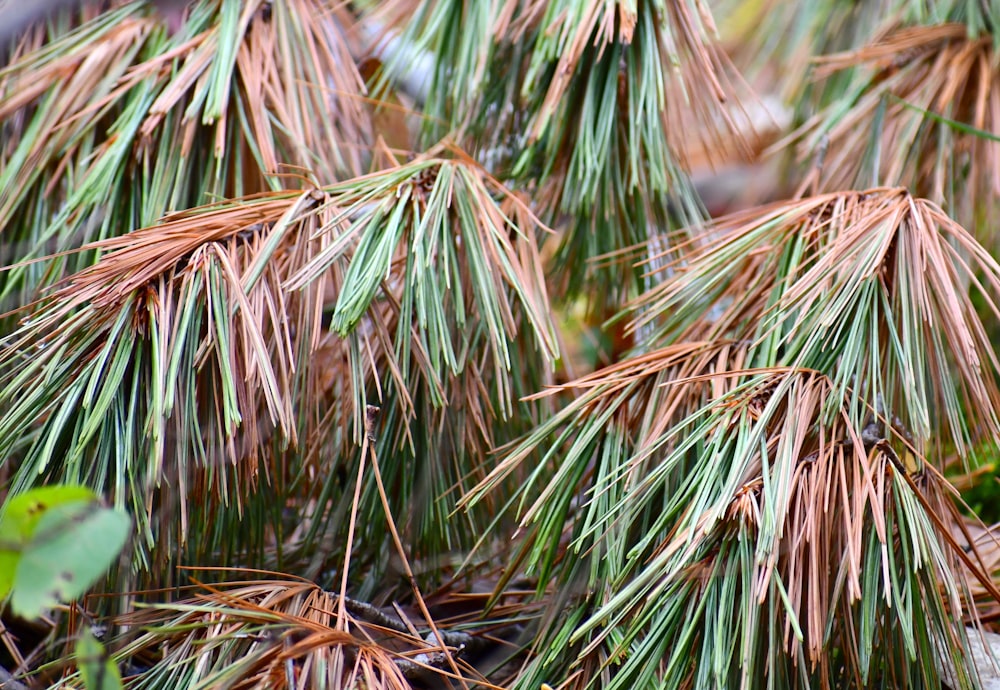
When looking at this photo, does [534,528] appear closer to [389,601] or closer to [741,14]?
[389,601]

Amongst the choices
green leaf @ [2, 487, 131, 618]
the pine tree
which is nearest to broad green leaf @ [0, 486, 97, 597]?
green leaf @ [2, 487, 131, 618]

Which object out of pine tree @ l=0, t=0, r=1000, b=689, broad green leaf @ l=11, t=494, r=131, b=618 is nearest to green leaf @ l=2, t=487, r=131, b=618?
broad green leaf @ l=11, t=494, r=131, b=618

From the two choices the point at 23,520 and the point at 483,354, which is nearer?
the point at 23,520

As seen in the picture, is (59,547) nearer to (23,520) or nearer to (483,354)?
(23,520)

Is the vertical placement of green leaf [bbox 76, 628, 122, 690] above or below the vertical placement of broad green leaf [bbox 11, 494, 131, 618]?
below

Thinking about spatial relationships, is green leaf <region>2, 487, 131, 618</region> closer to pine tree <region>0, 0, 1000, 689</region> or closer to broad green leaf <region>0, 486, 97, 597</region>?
broad green leaf <region>0, 486, 97, 597</region>

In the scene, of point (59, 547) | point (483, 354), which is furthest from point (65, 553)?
point (483, 354)

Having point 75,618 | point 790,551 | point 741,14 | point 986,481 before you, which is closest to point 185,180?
point 75,618

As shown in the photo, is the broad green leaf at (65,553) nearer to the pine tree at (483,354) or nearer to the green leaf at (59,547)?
the green leaf at (59,547)

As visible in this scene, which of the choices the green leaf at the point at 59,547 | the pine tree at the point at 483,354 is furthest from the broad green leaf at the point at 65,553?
the pine tree at the point at 483,354

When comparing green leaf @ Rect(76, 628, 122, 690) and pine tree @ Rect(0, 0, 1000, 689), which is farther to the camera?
pine tree @ Rect(0, 0, 1000, 689)

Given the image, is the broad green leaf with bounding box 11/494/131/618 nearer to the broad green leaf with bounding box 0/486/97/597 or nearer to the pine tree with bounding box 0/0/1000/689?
the broad green leaf with bounding box 0/486/97/597
